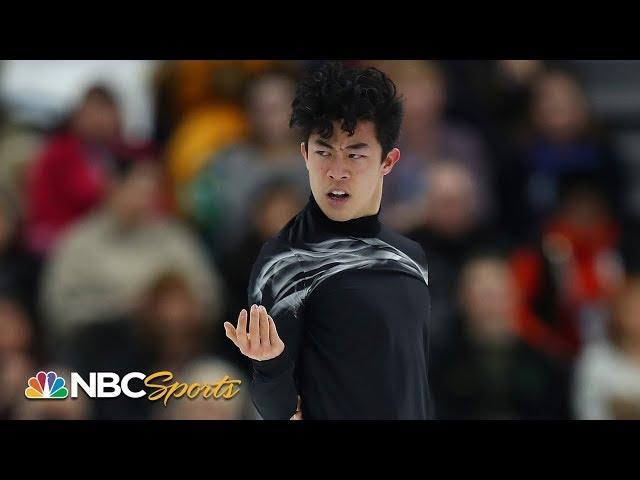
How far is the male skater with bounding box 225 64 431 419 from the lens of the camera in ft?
15.5

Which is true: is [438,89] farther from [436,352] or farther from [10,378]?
[10,378]

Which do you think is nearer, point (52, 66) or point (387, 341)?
point (387, 341)

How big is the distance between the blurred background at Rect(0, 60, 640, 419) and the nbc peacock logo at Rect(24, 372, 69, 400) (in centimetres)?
5

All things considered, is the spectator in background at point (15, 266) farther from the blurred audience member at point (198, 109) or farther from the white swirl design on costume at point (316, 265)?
the white swirl design on costume at point (316, 265)

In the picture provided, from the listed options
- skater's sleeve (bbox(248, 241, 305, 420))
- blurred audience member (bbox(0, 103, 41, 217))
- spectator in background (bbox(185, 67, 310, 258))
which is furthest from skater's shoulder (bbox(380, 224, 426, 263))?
blurred audience member (bbox(0, 103, 41, 217))

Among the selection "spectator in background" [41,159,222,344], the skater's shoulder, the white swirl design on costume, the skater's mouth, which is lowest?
the white swirl design on costume

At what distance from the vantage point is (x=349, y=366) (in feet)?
15.5

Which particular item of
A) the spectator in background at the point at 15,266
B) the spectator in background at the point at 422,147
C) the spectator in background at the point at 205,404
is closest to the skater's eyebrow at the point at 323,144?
the spectator in background at the point at 422,147

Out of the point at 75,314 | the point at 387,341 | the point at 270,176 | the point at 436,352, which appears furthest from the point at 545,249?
the point at 75,314

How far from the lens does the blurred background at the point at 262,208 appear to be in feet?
20.8

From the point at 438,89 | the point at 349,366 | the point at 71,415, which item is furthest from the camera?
the point at 438,89

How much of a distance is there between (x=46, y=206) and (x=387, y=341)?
2.64 meters

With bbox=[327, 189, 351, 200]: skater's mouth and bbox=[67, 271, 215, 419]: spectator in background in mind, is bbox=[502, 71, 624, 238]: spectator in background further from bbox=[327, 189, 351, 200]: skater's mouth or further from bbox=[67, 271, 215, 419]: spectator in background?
bbox=[327, 189, 351, 200]: skater's mouth

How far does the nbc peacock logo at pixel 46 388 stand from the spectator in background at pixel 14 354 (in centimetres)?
5
